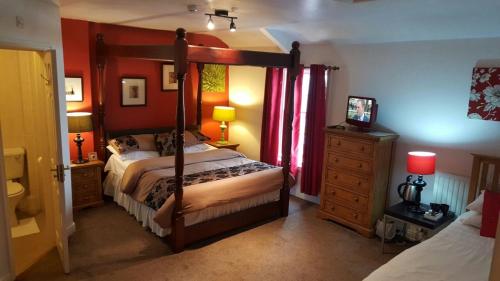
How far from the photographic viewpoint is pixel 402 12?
121 inches

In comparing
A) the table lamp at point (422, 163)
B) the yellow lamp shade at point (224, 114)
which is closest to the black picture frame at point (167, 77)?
the yellow lamp shade at point (224, 114)

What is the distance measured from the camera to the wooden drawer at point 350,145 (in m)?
3.92

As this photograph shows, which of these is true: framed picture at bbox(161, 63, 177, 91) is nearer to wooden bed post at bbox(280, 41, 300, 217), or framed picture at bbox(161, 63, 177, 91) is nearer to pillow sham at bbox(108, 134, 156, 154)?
pillow sham at bbox(108, 134, 156, 154)

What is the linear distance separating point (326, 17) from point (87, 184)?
349cm

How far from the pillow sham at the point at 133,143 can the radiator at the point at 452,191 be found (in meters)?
3.61

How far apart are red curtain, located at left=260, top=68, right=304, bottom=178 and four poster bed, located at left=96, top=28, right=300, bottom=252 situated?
0.69m

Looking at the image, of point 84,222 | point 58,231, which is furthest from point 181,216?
point 84,222

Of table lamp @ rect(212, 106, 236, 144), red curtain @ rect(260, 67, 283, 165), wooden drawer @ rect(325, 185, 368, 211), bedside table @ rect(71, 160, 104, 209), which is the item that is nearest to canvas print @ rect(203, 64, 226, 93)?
table lamp @ rect(212, 106, 236, 144)

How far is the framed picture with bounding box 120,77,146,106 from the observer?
16.4 feet

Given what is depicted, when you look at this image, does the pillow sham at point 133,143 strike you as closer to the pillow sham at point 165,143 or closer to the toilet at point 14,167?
the pillow sham at point 165,143

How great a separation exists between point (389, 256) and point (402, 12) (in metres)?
2.41

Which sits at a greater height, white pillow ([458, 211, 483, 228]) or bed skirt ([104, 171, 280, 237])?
white pillow ([458, 211, 483, 228])

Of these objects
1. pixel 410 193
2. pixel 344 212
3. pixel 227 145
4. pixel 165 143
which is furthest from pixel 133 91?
pixel 410 193

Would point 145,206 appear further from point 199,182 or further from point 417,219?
point 417,219
